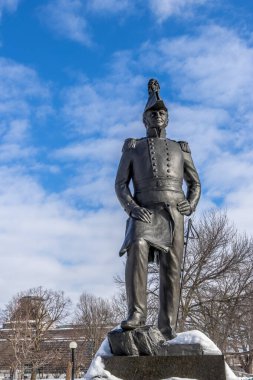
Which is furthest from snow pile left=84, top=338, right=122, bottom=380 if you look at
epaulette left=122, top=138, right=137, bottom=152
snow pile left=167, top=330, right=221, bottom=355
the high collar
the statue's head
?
the statue's head

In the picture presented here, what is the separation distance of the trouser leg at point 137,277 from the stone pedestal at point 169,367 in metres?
0.52

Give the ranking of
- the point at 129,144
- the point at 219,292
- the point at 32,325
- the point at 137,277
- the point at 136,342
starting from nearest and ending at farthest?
the point at 136,342
the point at 137,277
the point at 129,144
the point at 219,292
the point at 32,325

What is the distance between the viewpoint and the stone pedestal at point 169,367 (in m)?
4.33

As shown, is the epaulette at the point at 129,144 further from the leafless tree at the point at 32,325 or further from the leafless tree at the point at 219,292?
the leafless tree at the point at 32,325

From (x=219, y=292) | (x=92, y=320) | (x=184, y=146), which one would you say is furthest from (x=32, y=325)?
(x=184, y=146)

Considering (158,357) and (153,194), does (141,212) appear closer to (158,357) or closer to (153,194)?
(153,194)

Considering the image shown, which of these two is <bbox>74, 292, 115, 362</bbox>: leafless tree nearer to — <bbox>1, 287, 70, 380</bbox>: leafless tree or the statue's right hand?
<bbox>1, 287, 70, 380</bbox>: leafless tree

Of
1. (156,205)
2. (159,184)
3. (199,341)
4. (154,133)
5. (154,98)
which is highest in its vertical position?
(154,98)

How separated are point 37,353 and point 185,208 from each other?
41.4 m

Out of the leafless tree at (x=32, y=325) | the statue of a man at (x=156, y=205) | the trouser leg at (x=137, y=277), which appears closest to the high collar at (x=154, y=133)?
the statue of a man at (x=156, y=205)

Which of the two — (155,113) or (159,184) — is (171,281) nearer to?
(159,184)

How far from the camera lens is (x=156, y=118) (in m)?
5.77

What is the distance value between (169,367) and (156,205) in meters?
1.69

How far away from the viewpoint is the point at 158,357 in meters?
4.40
